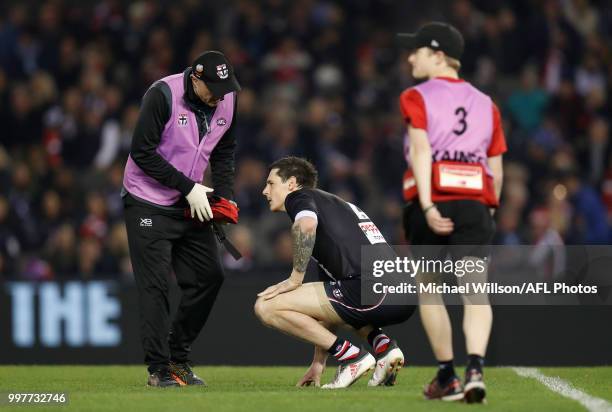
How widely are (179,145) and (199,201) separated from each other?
1.42ft

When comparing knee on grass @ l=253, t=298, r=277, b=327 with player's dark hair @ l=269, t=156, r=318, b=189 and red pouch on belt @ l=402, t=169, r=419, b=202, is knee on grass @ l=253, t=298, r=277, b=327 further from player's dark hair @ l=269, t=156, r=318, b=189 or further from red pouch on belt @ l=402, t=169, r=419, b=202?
red pouch on belt @ l=402, t=169, r=419, b=202

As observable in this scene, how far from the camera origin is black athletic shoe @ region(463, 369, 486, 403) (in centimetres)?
635

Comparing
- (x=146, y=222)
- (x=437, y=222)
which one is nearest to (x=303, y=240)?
(x=146, y=222)

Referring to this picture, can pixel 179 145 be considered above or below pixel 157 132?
below

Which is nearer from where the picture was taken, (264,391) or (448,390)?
(448,390)

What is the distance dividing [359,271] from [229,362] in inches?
126

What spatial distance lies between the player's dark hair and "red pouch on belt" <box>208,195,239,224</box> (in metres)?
0.39

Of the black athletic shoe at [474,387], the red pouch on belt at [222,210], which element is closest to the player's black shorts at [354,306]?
the red pouch on belt at [222,210]

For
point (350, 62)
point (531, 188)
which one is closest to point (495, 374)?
point (531, 188)

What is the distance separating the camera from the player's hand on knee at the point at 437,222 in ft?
21.2

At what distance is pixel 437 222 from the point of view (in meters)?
6.45

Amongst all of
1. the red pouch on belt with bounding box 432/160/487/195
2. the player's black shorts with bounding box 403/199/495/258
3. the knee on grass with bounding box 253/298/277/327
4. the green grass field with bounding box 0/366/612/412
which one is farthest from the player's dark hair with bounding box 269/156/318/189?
the red pouch on belt with bounding box 432/160/487/195

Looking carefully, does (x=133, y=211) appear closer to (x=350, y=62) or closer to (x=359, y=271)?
(x=359, y=271)

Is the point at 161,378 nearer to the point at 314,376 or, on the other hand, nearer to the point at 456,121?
the point at 314,376
